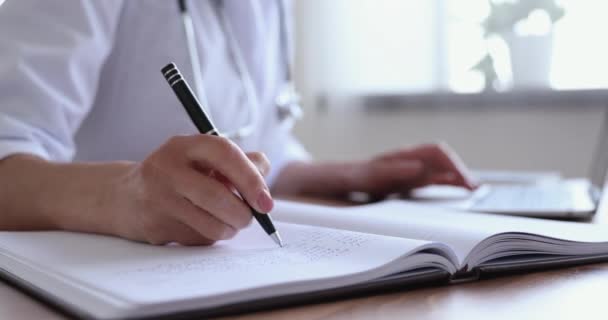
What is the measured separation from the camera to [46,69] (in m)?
0.81

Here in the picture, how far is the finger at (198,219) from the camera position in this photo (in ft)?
1.89

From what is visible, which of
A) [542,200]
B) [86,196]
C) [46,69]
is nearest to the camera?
[86,196]

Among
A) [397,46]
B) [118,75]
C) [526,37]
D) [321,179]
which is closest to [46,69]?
[118,75]

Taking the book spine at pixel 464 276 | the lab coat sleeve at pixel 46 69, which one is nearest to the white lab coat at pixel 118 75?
the lab coat sleeve at pixel 46 69

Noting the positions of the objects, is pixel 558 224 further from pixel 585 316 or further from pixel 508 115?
pixel 508 115

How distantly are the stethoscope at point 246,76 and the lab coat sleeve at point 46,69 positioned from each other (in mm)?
149

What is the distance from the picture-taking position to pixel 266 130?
1.36 metres

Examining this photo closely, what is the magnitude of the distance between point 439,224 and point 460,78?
165 cm

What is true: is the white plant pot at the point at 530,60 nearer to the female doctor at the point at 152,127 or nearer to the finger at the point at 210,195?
the female doctor at the point at 152,127

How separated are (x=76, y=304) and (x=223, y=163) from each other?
16 centimetres

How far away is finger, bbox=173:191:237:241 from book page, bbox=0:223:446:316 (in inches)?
0.5

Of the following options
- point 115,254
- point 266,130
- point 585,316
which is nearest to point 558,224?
point 585,316

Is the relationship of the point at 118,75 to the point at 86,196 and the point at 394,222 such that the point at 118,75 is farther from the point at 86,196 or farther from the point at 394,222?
the point at 394,222

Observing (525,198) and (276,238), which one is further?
(525,198)
